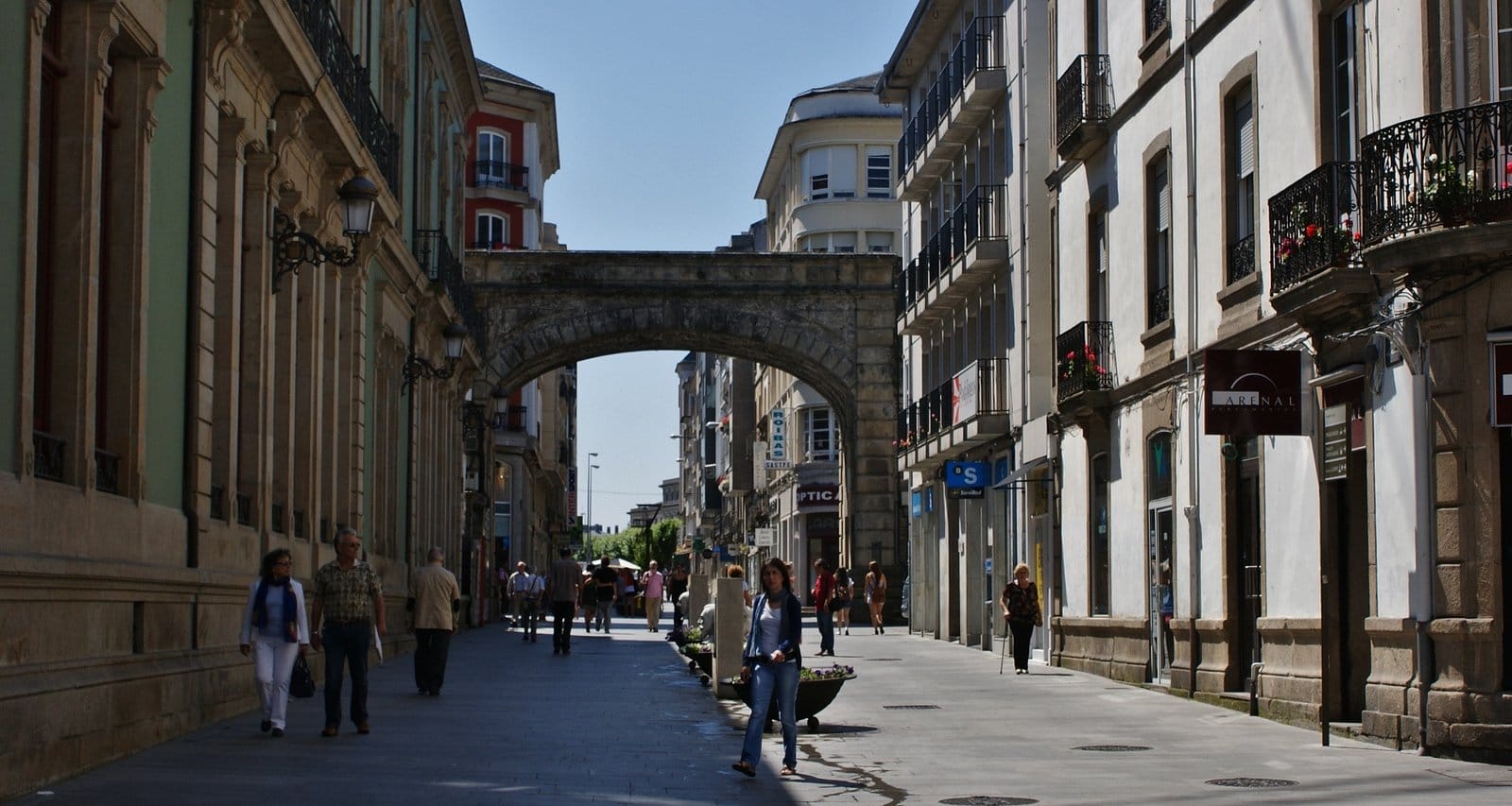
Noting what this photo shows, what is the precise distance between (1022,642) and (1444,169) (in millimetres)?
13494

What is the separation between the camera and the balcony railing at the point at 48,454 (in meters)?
12.4

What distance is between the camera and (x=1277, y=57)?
60.2 feet

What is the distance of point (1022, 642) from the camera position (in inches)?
1041

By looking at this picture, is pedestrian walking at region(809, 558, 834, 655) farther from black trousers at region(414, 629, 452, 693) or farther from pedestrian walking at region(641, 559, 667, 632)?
pedestrian walking at region(641, 559, 667, 632)

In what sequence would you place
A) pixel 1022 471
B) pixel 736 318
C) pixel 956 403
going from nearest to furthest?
1. pixel 1022 471
2. pixel 956 403
3. pixel 736 318

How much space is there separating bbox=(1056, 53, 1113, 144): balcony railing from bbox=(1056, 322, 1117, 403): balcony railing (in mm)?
2470

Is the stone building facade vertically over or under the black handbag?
over

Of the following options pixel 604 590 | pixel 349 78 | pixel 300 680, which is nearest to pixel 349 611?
pixel 300 680

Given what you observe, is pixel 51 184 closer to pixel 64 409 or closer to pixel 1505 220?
pixel 64 409

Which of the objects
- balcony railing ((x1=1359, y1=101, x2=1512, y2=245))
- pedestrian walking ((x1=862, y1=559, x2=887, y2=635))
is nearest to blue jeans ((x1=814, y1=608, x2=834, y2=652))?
pedestrian walking ((x1=862, y1=559, x2=887, y2=635))

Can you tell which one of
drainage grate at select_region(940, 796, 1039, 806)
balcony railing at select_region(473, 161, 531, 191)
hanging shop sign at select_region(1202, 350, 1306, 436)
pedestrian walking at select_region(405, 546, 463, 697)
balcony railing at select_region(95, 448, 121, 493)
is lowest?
drainage grate at select_region(940, 796, 1039, 806)

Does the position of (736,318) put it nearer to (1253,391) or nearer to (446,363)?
(446,363)

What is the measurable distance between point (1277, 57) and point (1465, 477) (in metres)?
5.50

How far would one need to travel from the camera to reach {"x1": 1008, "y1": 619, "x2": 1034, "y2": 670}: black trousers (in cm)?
2645
